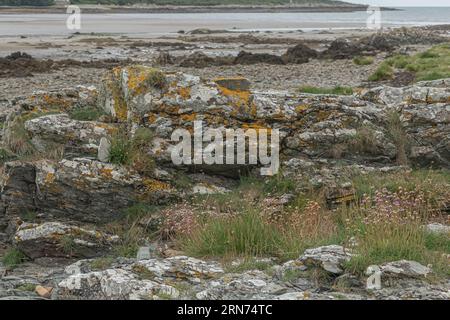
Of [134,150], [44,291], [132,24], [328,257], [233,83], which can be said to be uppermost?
[132,24]

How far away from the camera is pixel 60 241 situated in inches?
333

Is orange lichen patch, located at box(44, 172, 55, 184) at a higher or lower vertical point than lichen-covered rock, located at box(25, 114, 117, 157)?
lower

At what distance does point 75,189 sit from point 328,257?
438 centimetres

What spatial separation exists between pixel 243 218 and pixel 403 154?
441 cm

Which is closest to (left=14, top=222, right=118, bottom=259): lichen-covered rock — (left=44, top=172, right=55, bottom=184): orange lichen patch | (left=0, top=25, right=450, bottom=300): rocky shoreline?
(left=0, top=25, right=450, bottom=300): rocky shoreline

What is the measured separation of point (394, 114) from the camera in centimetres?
1112

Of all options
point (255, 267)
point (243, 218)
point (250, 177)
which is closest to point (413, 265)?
point (255, 267)

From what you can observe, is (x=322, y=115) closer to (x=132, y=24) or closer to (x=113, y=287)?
(x=113, y=287)

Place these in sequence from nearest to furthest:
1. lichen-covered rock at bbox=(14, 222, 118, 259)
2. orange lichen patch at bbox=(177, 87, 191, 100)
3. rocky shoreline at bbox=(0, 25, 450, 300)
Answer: rocky shoreline at bbox=(0, 25, 450, 300) < lichen-covered rock at bbox=(14, 222, 118, 259) < orange lichen patch at bbox=(177, 87, 191, 100)

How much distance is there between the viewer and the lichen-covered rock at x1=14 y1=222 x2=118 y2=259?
8406 mm

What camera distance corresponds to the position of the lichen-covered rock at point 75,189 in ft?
30.3

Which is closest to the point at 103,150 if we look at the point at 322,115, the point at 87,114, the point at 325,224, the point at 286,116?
the point at 87,114

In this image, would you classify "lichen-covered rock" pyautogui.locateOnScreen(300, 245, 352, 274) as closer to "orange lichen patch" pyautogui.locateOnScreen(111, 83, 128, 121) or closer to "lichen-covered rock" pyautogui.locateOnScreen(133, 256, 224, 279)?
"lichen-covered rock" pyautogui.locateOnScreen(133, 256, 224, 279)

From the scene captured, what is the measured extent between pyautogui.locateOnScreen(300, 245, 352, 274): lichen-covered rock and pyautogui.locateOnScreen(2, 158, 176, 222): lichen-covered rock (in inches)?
139
